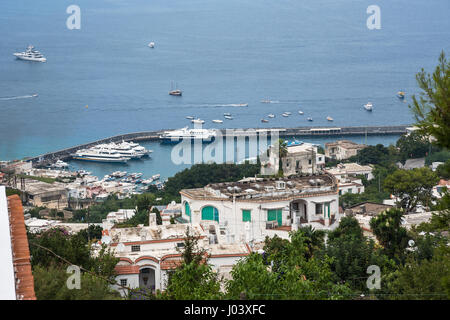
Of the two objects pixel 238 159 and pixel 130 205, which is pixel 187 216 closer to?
pixel 130 205

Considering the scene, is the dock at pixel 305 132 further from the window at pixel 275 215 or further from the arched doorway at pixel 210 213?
the window at pixel 275 215

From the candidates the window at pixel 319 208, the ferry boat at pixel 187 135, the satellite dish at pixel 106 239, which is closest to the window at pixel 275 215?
the window at pixel 319 208

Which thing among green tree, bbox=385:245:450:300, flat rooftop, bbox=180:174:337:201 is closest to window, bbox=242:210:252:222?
flat rooftop, bbox=180:174:337:201

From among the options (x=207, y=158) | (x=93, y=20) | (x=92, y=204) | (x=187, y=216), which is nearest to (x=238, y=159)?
(x=207, y=158)

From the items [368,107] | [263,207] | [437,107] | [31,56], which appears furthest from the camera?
[31,56]

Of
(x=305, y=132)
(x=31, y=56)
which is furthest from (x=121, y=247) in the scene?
(x=31, y=56)

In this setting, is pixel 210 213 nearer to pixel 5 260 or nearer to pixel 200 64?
pixel 5 260

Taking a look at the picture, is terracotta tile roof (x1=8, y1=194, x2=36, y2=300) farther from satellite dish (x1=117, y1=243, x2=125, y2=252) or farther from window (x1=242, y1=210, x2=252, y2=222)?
window (x1=242, y1=210, x2=252, y2=222)
